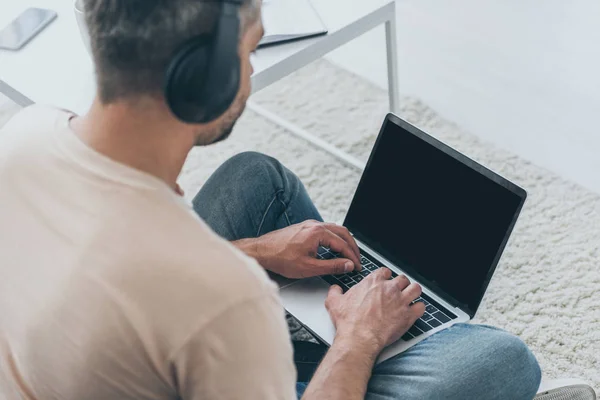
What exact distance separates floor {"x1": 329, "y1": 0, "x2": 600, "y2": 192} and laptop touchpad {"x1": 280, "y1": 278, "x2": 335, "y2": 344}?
95 cm

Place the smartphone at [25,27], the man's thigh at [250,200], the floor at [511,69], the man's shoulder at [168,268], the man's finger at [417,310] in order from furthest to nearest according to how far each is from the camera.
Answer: the floor at [511,69], the smartphone at [25,27], the man's thigh at [250,200], the man's finger at [417,310], the man's shoulder at [168,268]

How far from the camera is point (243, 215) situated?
1374 mm

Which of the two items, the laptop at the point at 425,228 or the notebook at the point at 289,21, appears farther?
the notebook at the point at 289,21

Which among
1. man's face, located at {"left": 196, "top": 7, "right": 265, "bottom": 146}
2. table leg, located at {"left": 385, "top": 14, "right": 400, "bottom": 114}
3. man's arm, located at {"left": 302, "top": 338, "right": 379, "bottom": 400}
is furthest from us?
table leg, located at {"left": 385, "top": 14, "right": 400, "bottom": 114}

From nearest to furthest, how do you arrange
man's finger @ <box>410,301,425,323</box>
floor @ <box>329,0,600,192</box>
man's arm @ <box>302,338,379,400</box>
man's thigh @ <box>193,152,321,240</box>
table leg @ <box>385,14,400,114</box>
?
man's arm @ <box>302,338,379,400</box> < man's finger @ <box>410,301,425,323</box> < man's thigh @ <box>193,152,321,240</box> < table leg @ <box>385,14,400,114</box> < floor @ <box>329,0,600,192</box>

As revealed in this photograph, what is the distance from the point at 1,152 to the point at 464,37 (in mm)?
1941

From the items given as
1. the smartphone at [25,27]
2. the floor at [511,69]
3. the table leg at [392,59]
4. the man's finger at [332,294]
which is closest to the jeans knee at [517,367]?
the man's finger at [332,294]

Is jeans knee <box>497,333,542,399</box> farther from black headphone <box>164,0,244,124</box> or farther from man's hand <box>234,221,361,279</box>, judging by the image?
black headphone <box>164,0,244,124</box>

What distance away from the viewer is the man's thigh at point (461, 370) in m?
1.13

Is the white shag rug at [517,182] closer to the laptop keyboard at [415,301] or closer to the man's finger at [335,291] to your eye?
the laptop keyboard at [415,301]

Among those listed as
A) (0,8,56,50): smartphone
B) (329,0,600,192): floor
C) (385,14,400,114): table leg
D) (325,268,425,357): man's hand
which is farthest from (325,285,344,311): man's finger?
(329,0,600,192): floor

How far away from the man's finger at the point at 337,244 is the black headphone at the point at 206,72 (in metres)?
0.47

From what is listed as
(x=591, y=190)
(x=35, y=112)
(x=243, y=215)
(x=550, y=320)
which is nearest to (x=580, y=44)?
(x=591, y=190)

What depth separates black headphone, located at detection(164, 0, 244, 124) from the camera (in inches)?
31.2
